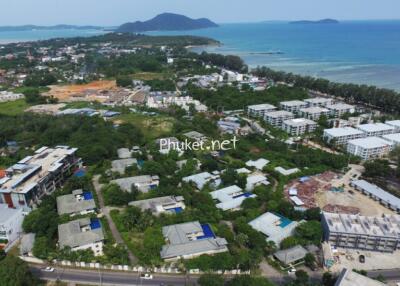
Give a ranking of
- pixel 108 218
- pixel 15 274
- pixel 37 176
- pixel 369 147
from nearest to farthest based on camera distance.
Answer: pixel 15 274 → pixel 108 218 → pixel 37 176 → pixel 369 147

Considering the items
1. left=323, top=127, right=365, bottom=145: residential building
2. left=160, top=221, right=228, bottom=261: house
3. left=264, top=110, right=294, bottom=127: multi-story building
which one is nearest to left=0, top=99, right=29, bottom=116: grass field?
left=264, top=110, right=294, bottom=127: multi-story building

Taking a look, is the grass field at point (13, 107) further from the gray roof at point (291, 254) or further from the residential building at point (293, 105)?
the gray roof at point (291, 254)

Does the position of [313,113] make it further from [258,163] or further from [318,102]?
[258,163]

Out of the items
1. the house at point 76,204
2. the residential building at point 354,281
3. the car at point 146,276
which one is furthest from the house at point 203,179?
the residential building at point 354,281

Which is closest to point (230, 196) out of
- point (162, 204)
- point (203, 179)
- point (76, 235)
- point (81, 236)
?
point (203, 179)

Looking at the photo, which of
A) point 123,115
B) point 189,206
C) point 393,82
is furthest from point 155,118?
point 393,82

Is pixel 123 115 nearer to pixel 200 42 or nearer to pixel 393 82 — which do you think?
pixel 393 82
